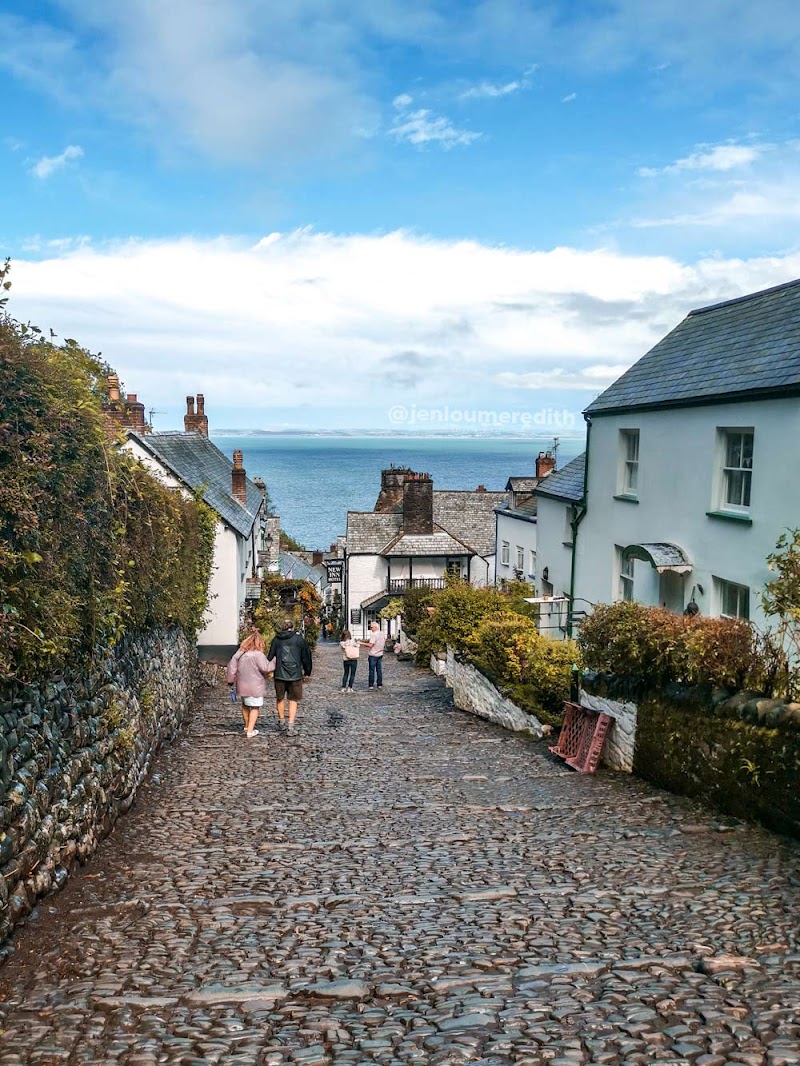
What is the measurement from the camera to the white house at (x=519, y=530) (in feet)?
109

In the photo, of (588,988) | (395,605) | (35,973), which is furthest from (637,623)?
(395,605)

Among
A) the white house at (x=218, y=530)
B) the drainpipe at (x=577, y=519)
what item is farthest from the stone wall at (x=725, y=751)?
the white house at (x=218, y=530)

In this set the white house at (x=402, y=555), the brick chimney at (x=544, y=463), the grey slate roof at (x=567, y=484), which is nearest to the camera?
the grey slate roof at (x=567, y=484)

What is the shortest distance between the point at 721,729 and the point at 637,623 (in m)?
1.75

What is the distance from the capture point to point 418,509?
47375 mm

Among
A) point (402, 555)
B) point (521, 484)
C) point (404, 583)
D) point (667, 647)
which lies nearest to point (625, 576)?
point (667, 647)

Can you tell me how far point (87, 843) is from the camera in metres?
7.12

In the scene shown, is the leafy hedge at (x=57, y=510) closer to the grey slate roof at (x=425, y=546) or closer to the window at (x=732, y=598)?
the window at (x=732, y=598)

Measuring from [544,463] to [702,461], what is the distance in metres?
21.2

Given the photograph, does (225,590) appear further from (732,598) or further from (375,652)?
(732,598)

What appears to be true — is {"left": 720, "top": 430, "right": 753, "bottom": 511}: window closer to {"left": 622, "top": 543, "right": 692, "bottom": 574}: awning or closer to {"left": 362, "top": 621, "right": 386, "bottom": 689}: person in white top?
{"left": 622, "top": 543, "right": 692, "bottom": 574}: awning

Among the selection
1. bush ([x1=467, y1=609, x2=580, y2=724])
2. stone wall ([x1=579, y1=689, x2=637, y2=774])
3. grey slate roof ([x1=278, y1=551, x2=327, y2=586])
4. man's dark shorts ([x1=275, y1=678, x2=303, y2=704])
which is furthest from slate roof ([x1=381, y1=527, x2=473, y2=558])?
stone wall ([x1=579, y1=689, x2=637, y2=774])

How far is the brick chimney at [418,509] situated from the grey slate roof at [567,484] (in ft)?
66.5

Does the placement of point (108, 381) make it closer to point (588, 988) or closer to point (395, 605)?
point (588, 988)
